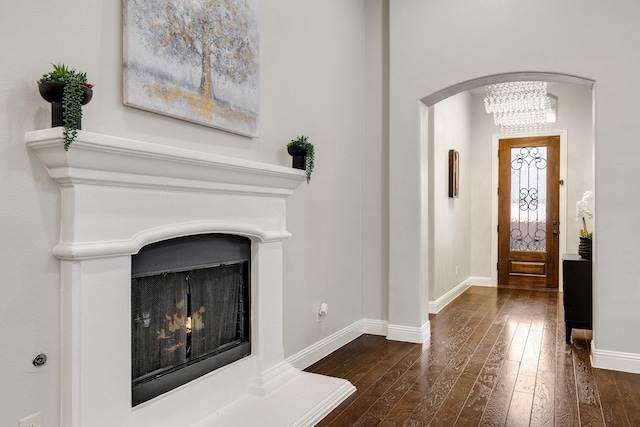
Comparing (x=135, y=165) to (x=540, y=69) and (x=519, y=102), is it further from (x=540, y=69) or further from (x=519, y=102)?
(x=519, y=102)

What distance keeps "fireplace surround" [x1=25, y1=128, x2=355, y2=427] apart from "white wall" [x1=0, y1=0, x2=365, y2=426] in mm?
77

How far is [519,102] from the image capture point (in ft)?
19.4

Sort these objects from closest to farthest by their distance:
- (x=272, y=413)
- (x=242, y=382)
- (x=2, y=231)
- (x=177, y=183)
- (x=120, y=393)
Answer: (x=2, y=231) < (x=120, y=393) < (x=177, y=183) < (x=272, y=413) < (x=242, y=382)

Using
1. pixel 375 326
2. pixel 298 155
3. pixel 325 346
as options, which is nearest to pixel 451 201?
pixel 375 326

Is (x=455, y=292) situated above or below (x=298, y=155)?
below

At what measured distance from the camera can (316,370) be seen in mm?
3285

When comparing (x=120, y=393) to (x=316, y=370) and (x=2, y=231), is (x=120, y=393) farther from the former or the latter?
(x=316, y=370)

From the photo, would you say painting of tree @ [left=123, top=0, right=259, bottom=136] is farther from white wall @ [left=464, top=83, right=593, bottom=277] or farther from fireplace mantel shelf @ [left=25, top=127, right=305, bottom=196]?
→ white wall @ [left=464, top=83, right=593, bottom=277]

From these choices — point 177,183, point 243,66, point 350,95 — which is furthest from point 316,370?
point 350,95

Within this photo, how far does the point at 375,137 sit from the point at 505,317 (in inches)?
98.1

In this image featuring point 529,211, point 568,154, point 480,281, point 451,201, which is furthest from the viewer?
point 480,281

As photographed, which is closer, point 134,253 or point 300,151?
point 134,253

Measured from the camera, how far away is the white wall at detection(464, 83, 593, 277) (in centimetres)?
659

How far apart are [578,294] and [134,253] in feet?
12.0
